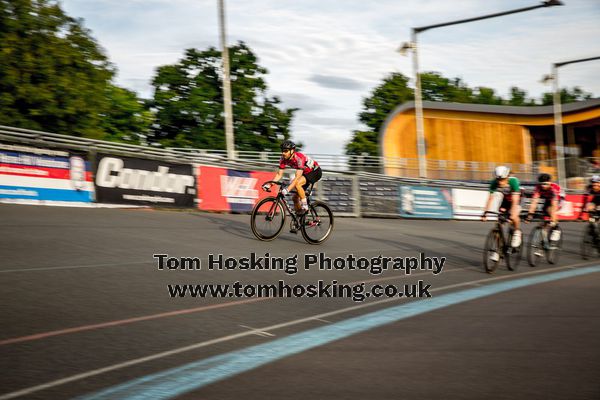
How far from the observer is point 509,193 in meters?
11.8

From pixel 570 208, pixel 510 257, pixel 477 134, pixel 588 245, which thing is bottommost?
pixel 570 208

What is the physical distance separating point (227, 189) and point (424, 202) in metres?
9.70

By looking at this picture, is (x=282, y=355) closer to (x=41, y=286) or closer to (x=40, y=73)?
(x=41, y=286)

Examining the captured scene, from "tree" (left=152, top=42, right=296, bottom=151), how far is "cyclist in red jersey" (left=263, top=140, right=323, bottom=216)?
3620 cm

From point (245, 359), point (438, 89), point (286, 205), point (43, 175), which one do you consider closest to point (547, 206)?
point (286, 205)

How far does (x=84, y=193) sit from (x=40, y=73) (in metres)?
19.2

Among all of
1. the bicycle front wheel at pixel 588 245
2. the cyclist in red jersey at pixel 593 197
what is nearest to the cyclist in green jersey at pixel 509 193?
the bicycle front wheel at pixel 588 245

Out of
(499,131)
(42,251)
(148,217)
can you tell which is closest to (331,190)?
(148,217)

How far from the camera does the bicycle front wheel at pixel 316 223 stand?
13.0m

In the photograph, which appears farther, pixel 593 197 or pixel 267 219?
pixel 593 197

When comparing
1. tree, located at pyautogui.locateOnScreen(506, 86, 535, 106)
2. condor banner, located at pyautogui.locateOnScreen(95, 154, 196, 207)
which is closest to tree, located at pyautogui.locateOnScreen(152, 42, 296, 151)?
condor banner, located at pyautogui.locateOnScreen(95, 154, 196, 207)

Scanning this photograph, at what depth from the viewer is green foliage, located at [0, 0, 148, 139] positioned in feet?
106

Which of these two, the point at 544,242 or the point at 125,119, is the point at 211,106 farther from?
the point at 544,242

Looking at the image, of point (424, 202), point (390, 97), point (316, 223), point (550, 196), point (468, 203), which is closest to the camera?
point (316, 223)
